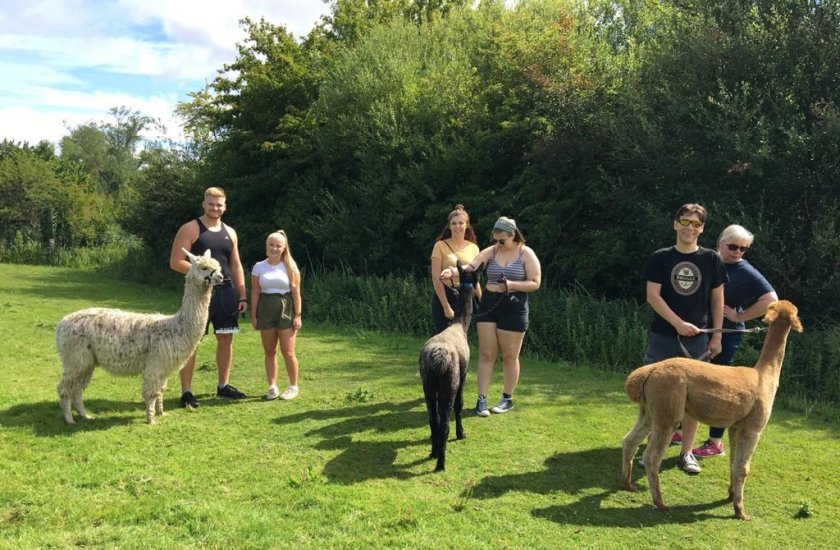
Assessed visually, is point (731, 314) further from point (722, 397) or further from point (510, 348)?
point (510, 348)

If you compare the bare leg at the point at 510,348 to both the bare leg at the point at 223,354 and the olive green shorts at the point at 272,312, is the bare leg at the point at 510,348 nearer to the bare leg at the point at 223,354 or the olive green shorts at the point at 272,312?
the olive green shorts at the point at 272,312

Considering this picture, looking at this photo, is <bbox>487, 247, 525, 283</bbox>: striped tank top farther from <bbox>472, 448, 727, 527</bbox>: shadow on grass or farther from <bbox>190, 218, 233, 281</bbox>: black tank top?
<bbox>190, 218, 233, 281</bbox>: black tank top

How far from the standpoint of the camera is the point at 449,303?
6.60 meters

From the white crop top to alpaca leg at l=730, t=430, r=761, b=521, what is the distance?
474 cm

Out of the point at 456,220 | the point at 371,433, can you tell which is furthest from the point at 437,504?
the point at 456,220

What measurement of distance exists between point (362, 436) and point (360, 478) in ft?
3.48

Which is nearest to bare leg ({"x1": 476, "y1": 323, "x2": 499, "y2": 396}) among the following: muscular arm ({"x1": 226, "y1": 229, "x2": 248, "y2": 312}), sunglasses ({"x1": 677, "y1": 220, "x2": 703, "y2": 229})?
sunglasses ({"x1": 677, "y1": 220, "x2": 703, "y2": 229})

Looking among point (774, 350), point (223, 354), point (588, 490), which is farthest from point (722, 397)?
point (223, 354)

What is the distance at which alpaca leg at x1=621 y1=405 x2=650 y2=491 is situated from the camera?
4.89 meters

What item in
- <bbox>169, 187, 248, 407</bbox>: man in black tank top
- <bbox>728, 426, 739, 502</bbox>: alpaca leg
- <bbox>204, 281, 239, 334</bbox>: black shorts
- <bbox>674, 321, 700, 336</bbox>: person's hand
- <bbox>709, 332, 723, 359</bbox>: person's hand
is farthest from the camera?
<bbox>204, 281, 239, 334</bbox>: black shorts

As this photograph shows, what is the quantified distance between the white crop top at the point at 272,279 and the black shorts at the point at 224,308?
1.10 feet

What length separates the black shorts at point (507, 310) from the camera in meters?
6.20

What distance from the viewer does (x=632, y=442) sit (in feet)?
16.2

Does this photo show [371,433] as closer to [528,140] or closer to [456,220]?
[456,220]
